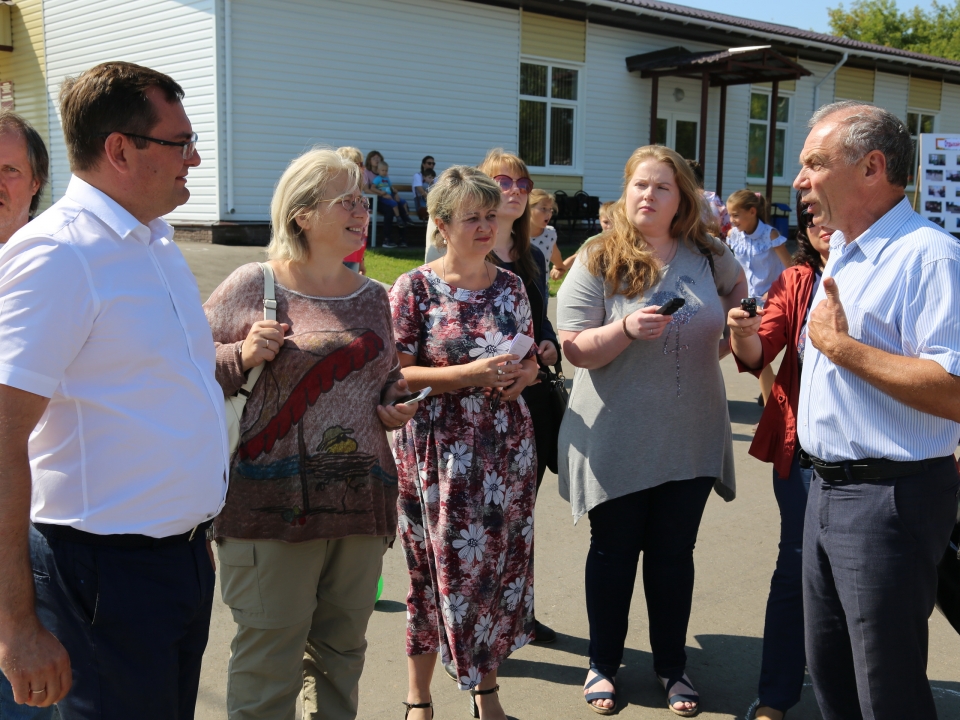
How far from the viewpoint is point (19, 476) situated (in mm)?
1834

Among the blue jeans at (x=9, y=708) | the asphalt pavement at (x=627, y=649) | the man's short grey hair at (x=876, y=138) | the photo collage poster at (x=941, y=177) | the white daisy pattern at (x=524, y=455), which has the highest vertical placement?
the photo collage poster at (x=941, y=177)

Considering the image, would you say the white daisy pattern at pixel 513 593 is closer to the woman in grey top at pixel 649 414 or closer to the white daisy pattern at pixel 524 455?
the woman in grey top at pixel 649 414

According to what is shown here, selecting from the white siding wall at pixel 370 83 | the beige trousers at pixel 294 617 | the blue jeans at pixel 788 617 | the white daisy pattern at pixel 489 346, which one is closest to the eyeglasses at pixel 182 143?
the beige trousers at pixel 294 617

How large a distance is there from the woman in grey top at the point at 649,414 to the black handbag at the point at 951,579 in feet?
3.15

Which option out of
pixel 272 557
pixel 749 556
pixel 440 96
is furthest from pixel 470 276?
pixel 440 96

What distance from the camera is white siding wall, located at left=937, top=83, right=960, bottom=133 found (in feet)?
88.6

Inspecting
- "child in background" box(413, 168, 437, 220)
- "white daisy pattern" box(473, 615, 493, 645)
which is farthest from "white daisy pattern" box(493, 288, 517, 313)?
"child in background" box(413, 168, 437, 220)

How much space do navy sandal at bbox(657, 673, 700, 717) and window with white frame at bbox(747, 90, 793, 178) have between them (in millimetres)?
21332

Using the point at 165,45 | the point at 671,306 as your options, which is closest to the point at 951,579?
the point at 671,306

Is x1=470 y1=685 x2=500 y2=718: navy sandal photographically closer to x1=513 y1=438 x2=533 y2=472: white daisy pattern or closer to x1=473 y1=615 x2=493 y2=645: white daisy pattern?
x1=473 y1=615 x2=493 y2=645: white daisy pattern

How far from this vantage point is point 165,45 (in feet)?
50.1

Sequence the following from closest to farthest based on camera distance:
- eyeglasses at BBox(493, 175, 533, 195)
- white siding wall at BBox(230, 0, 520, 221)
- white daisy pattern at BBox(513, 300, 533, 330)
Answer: white daisy pattern at BBox(513, 300, 533, 330) → eyeglasses at BBox(493, 175, 533, 195) → white siding wall at BBox(230, 0, 520, 221)

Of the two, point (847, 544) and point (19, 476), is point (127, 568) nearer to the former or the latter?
point (19, 476)

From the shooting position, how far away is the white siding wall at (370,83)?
1473 cm
